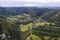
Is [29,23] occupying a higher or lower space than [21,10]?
lower

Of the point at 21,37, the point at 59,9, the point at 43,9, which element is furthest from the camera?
the point at 59,9

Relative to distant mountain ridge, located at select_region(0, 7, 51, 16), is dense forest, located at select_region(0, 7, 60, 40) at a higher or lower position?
lower

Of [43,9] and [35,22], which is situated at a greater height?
[43,9]

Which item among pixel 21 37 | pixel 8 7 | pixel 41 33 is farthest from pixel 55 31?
pixel 8 7

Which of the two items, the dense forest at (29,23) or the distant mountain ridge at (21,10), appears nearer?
the dense forest at (29,23)

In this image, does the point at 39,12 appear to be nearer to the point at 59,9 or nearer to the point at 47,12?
the point at 47,12

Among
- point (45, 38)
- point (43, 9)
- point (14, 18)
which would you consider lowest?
point (45, 38)

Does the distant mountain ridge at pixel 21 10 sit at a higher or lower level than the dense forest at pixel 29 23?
higher

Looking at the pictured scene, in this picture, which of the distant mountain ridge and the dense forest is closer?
the dense forest
